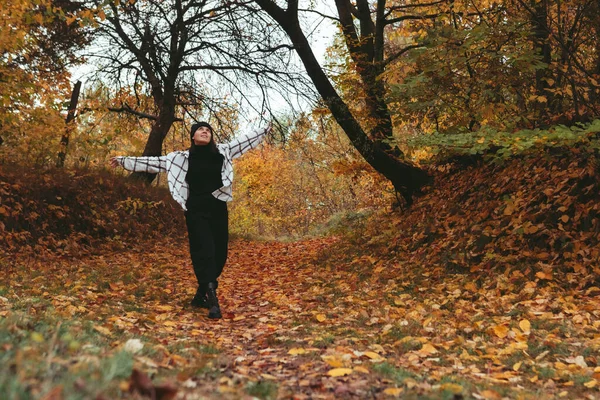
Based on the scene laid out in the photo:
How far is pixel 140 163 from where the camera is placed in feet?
18.1

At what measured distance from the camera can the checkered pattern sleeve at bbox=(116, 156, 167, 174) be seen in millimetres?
5422

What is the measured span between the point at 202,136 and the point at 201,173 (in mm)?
407

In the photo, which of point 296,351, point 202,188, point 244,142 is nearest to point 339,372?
point 296,351

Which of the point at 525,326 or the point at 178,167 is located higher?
the point at 178,167

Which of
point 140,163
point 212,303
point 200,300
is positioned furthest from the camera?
point 200,300

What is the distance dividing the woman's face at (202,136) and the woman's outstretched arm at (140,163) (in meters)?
0.46

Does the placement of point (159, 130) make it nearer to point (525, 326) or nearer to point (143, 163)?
point (143, 163)

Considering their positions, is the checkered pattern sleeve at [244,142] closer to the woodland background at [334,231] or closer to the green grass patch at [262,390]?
the woodland background at [334,231]

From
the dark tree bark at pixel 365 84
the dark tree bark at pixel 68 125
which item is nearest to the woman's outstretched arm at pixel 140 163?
the dark tree bark at pixel 365 84

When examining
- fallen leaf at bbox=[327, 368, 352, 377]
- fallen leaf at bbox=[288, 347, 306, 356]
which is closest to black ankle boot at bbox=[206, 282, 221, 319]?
fallen leaf at bbox=[288, 347, 306, 356]

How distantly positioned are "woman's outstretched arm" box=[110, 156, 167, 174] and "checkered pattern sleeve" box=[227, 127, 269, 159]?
77 cm

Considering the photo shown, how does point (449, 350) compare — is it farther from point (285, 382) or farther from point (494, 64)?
point (494, 64)

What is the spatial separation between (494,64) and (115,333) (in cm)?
646

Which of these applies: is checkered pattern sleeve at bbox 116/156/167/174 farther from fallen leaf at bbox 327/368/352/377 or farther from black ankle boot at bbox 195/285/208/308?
fallen leaf at bbox 327/368/352/377
